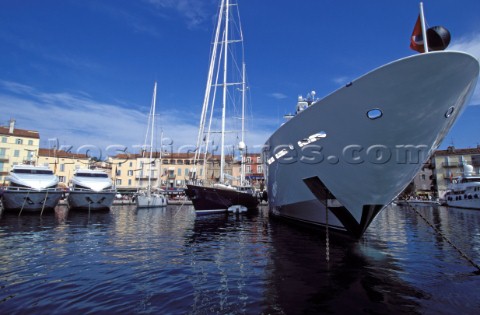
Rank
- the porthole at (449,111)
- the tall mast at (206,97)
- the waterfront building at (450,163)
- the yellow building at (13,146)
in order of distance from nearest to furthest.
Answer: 1. the porthole at (449,111)
2. the tall mast at (206,97)
3. the yellow building at (13,146)
4. the waterfront building at (450,163)

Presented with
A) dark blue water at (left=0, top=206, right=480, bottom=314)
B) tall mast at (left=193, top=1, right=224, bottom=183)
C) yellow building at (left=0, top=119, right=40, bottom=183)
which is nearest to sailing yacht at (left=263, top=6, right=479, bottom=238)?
dark blue water at (left=0, top=206, right=480, bottom=314)

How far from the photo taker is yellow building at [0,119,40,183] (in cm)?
5525

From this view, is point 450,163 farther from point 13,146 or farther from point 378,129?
point 13,146

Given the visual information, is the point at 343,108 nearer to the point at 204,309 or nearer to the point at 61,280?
the point at 204,309

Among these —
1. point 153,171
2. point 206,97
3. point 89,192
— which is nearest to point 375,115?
point 206,97

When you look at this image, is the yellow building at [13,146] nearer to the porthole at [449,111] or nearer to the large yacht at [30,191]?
the large yacht at [30,191]

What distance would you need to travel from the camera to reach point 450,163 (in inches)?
2562

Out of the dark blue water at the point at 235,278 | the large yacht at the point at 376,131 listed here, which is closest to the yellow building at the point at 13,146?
the dark blue water at the point at 235,278

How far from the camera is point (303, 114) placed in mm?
10320

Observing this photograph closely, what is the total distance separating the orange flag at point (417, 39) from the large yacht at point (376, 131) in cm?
87

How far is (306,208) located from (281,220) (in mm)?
6850

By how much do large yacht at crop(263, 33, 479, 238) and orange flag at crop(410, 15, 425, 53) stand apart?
0.87 metres

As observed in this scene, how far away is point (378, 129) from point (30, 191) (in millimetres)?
31868

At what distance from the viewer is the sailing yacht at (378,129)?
714 centimetres
